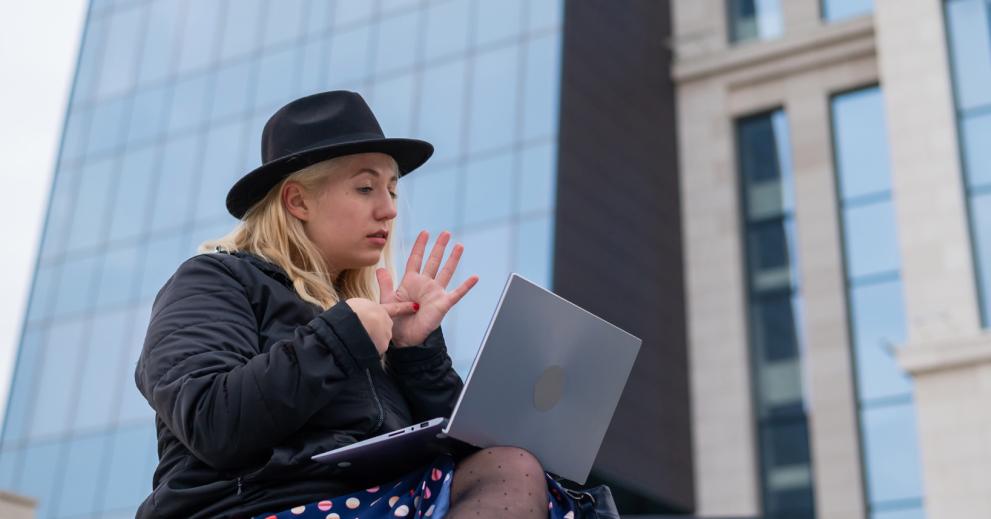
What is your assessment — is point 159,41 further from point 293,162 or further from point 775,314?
point 293,162

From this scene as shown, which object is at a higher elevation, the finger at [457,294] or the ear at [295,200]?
the ear at [295,200]

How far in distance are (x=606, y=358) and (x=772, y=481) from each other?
16944 millimetres

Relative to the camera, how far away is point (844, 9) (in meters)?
21.3

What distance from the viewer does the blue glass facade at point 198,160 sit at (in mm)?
19234

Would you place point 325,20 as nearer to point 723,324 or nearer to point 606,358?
point 723,324

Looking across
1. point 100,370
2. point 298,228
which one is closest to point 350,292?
point 298,228

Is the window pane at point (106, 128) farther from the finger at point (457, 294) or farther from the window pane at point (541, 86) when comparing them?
the finger at point (457, 294)

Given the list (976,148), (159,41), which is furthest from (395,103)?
(976,148)

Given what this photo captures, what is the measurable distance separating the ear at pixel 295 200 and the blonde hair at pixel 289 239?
0.03 feet

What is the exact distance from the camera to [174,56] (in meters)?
24.5

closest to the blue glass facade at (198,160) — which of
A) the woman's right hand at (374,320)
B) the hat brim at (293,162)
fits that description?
the hat brim at (293,162)

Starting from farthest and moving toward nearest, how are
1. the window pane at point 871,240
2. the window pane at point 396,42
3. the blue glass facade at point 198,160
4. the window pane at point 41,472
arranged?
the window pane at point 41,472, the window pane at point 396,42, the window pane at point 871,240, the blue glass facade at point 198,160

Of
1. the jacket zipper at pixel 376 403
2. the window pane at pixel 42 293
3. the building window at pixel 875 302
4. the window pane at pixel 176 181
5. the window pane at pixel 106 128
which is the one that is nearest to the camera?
the jacket zipper at pixel 376 403

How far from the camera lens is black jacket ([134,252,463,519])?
2.53m
